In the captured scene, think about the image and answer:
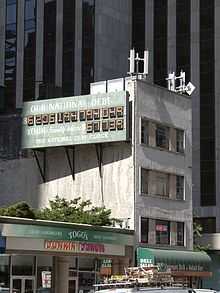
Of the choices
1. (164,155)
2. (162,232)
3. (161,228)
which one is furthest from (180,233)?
(164,155)

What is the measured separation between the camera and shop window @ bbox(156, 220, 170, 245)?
51.4 meters

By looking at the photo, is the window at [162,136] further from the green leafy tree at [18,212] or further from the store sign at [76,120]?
the green leafy tree at [18,212]

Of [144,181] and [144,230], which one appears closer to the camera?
[144,230]

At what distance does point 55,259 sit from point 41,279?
1510 mm

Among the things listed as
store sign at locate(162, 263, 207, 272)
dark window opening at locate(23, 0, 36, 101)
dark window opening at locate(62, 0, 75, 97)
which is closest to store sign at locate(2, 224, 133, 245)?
store sign at locate(162, 263, 207, 272)

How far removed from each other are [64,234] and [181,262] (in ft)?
33.3

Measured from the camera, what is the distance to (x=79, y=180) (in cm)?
5234

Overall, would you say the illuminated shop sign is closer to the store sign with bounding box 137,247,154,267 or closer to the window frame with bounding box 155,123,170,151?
the store sign with bounding box 137,247,154,267

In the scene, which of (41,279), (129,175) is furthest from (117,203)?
(41,279)

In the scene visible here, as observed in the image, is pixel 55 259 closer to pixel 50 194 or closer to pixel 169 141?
pixel 50 194

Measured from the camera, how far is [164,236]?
5206 cm

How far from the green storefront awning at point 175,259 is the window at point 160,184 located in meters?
3.84

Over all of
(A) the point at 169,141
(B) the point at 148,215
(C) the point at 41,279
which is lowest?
(C) the point at 41,279

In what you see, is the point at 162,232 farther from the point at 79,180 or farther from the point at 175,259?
the point at 79,180
